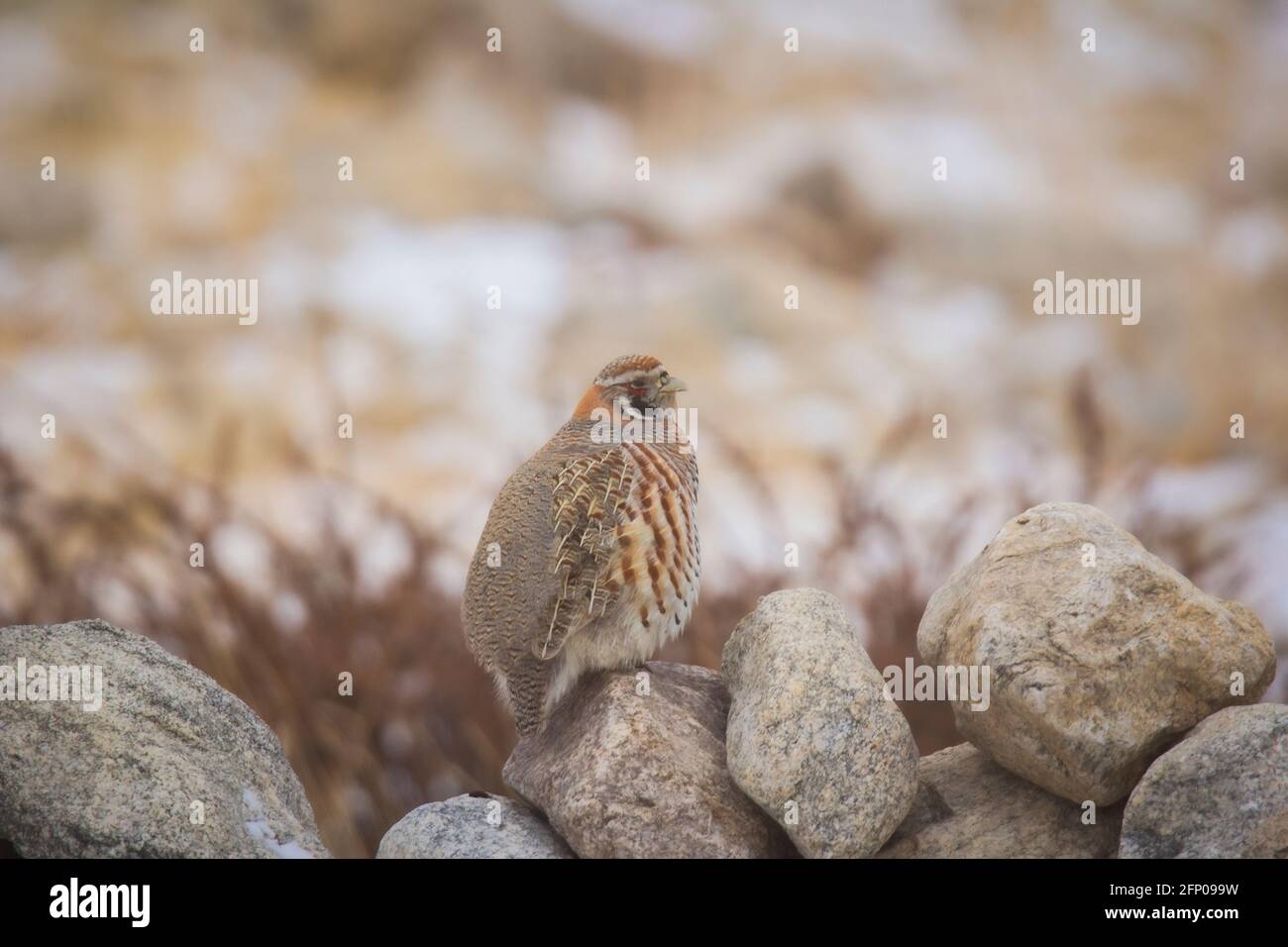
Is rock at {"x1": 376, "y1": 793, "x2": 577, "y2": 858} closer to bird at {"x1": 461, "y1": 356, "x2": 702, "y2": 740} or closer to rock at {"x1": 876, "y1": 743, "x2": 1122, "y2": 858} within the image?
bird at {"x1": 461, "y1": 356, "x2": 702, "y2": 740}

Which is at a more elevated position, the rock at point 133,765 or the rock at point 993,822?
the rock at point 133,765

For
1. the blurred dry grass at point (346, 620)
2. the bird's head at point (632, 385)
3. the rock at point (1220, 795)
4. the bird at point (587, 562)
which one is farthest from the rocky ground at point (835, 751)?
the blurred dry grass at point (346, 620)

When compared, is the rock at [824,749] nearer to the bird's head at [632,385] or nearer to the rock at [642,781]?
the rock at [642,781]

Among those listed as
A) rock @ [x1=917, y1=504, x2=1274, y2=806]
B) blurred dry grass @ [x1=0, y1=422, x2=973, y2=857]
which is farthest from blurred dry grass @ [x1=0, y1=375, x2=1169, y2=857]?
rock @ [x1=917, y1=504, x2=1274, y2=806]
